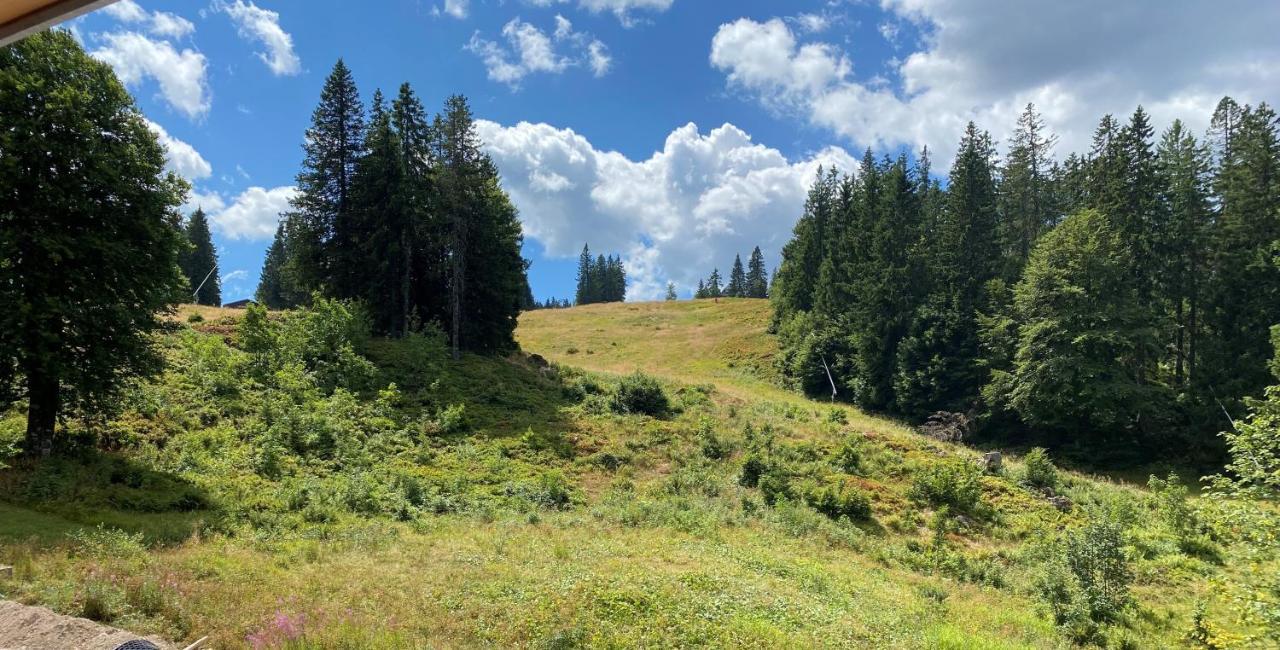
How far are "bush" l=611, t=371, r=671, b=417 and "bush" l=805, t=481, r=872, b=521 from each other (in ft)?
36.5

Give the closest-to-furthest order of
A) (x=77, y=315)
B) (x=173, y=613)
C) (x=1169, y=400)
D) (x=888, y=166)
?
(x=173, y=613) → (x=77, y=315) → (x=1169, y=400) → (x=888, y=166)

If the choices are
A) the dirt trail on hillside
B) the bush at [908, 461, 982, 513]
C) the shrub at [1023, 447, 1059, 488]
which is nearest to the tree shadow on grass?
the dirt trail on hillside

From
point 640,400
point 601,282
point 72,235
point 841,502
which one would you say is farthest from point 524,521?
point 601,282

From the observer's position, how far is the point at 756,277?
126 meters

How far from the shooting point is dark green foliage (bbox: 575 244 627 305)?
123250mm

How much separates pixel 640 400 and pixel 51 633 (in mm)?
25106

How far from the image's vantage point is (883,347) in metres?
44.8

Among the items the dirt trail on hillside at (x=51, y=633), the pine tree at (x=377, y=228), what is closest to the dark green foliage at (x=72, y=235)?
the dirt trail on hillside at (x=51, y=633)

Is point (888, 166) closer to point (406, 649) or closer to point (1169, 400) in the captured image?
point (1169, 400)

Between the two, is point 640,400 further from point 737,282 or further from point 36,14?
point 737,282

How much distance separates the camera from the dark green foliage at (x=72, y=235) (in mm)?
13523

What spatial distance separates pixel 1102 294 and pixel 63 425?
153ft

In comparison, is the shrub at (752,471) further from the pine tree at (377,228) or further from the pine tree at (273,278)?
the pine tree at (273,278)

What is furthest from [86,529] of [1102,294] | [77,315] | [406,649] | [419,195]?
[1102,294]
